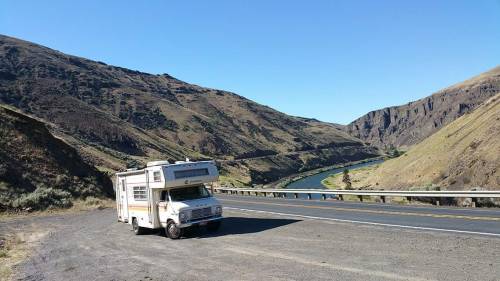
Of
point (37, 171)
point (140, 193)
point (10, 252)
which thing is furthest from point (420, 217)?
point (37, 171)

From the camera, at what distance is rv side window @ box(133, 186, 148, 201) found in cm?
2102

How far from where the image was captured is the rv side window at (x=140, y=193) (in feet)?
68.9

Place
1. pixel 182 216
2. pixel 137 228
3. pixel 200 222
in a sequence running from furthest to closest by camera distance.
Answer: pixel 137 228 < pixel 200 222 < pixel 182 216

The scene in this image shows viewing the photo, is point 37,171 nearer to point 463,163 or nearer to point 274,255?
point 274,255

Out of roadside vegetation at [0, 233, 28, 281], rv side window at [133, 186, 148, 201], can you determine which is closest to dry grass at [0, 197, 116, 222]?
roadside vegetation at [0, 233, 28, 281]

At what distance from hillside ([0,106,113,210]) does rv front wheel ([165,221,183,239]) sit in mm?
18316

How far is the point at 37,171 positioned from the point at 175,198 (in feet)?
78.3

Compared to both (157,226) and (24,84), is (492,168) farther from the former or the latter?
(24,84)

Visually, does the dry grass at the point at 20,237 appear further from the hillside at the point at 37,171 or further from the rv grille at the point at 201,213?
the rv grille at the point at 201,213

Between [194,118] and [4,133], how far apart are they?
140577 mm

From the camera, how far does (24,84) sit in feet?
477

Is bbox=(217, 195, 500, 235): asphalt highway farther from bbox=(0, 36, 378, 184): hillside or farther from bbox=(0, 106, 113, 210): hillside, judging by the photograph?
bbox=(0, 36, 378, 184): hillside

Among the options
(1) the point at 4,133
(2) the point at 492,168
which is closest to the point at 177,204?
A: (1) the point at 4,133

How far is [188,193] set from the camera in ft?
66.5
